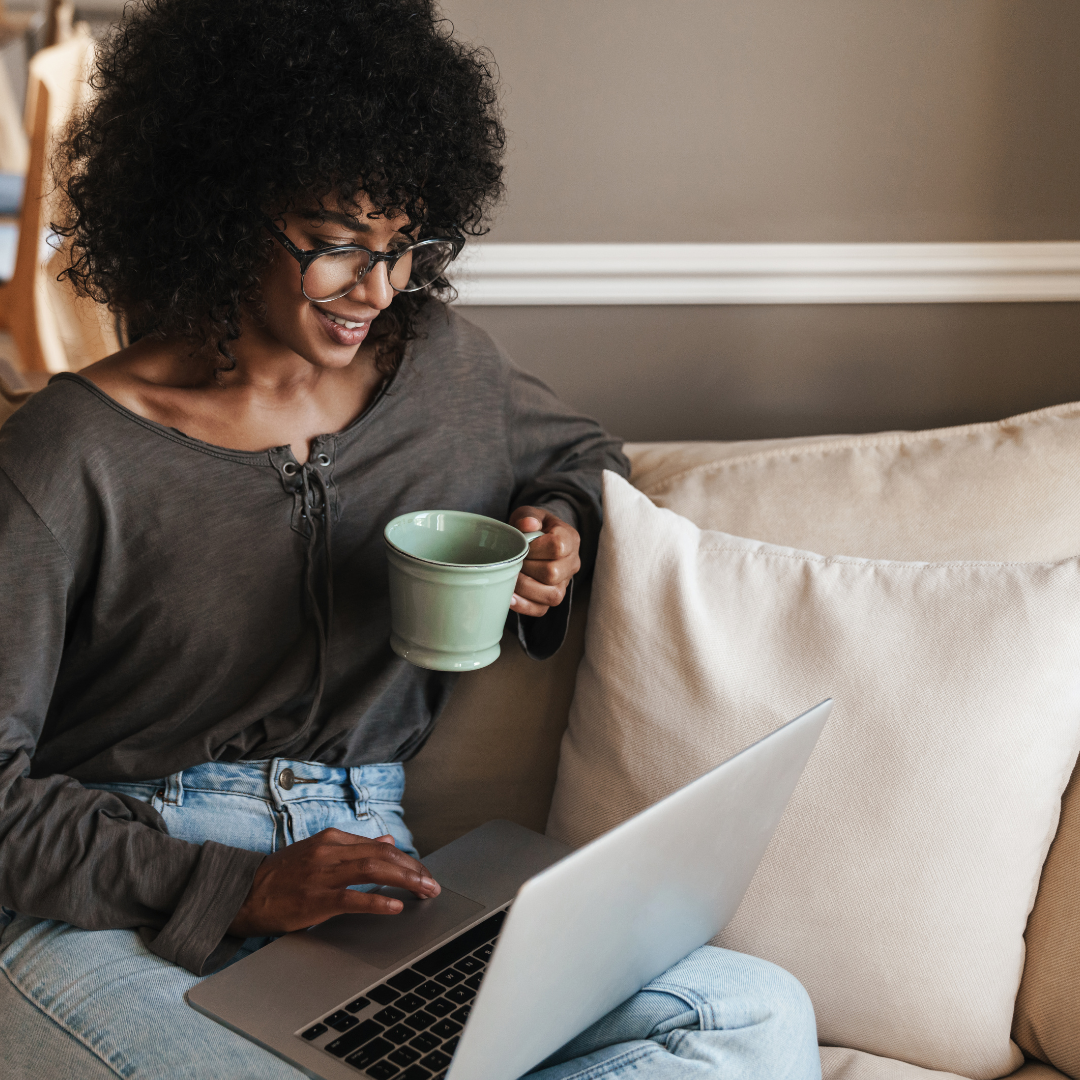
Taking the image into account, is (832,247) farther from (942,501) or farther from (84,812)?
(84,812)

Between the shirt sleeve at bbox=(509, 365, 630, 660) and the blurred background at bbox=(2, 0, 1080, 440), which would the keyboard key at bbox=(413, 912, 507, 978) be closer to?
the shirt sleeve at bbox=(509, 365, 630, 660)

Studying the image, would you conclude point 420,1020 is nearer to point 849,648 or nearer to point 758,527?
point 849,648

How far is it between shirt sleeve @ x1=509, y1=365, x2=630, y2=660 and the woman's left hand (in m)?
0.06

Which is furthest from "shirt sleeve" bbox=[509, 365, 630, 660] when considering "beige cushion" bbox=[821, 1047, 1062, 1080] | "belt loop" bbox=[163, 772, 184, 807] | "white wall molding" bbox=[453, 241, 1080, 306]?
"beige cushion" bbox=[821, 1047, 1062, 1080]

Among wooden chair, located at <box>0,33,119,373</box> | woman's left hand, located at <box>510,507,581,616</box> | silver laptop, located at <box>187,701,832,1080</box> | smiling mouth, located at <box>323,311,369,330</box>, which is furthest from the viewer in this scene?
wooden chair, located at <box>0,33,119,373</box>

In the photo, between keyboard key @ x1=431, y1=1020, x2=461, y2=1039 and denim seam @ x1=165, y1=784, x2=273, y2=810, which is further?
denim seam @ x1=165, y1=784, x2=273, y2=810

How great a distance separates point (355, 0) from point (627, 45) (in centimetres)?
62

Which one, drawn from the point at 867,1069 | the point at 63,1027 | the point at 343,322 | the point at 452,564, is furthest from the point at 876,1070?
the point at 343,322

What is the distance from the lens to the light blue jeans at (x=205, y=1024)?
83 centimetres

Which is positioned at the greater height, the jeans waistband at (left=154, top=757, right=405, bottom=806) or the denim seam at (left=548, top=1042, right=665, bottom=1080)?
the jeans waistband at (left=154, top=757, right=405, bottom=806)

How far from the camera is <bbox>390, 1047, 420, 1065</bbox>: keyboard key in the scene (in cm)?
83

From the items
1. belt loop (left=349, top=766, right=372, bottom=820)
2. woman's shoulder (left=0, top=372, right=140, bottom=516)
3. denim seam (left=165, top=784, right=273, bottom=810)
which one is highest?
woman's shoulder (left=0, top=372, right=140, bottom=516)

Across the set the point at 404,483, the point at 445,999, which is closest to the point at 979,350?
the point at 404,483

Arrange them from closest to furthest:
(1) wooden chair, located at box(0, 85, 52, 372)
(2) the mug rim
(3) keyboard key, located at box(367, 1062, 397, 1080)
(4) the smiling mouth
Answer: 1. (3) keyboard key, located at box(367, 1062, 397, 1080)
2. (2) the mug rim
3. (4) the smiling mouth
4. (1) wooden chair, located at box(0, 85, 52, 372)
